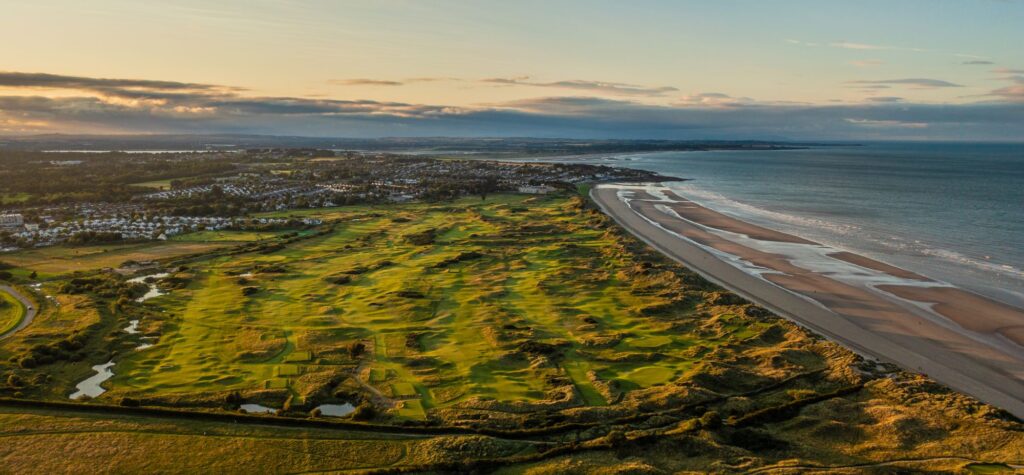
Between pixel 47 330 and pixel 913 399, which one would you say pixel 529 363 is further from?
pixel 47 330

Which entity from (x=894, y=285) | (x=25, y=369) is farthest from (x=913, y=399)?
(x=25, y=369)

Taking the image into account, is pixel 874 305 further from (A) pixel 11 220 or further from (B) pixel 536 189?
(A) pixel 11 220

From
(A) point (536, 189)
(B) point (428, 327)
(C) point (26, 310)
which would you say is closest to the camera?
(B) point (428, 327)

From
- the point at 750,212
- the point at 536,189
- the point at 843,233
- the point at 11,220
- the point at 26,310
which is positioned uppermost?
the point at 750,212

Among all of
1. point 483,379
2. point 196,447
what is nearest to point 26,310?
point 196,447

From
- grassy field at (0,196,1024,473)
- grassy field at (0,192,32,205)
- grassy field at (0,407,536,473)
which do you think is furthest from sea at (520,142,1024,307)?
grassy field at (0,192,32,205)

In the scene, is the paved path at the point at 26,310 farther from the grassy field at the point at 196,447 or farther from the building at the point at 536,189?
the building at the point at 536,189

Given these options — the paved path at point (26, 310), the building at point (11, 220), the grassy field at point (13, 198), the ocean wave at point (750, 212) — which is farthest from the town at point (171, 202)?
the ocean wave at point (750, 212)
